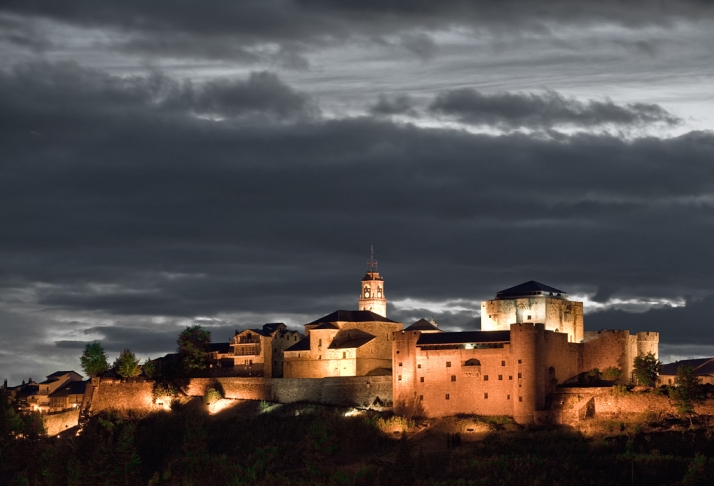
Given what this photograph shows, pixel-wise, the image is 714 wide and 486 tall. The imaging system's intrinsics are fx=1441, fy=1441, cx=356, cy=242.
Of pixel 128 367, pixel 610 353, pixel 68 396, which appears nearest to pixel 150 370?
pixel 128 367

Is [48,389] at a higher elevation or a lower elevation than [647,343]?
lower

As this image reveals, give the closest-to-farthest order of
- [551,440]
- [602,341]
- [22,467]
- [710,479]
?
[710,479]
[551,440]
[602,341]
[22,467]

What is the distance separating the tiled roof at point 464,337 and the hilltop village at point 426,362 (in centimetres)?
8

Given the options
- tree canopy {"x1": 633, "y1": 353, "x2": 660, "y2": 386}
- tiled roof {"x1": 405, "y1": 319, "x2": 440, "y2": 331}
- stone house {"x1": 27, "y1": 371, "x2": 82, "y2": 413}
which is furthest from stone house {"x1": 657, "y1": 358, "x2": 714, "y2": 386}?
stone house {"x1": 27, "y1": 371, "x2": 82, "y2": 413}

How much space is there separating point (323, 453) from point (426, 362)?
42.1 feet

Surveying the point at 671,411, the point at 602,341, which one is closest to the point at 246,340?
the point at 602,341

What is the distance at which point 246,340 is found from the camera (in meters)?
135

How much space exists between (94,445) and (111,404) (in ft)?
27.9

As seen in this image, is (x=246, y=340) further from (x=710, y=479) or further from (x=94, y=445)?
(x=710, y=479)

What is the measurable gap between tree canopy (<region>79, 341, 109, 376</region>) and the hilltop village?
9.31 ft

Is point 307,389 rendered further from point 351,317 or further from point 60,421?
point 60,421

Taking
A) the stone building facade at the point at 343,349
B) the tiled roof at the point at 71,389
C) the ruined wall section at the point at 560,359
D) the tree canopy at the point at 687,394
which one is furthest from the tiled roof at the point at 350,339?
the tiled roof at the point at 71,389

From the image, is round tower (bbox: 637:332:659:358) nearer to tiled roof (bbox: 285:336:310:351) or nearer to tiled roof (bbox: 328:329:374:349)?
tiled roof (bbox: 328:329:374:349)

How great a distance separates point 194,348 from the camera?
5236 inches
